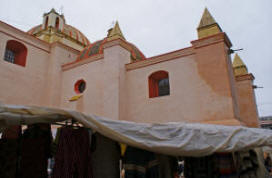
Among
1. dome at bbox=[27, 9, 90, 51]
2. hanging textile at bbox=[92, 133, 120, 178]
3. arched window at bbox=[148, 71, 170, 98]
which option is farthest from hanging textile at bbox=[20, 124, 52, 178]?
dome at bbox=[27, 9, 90, 51]

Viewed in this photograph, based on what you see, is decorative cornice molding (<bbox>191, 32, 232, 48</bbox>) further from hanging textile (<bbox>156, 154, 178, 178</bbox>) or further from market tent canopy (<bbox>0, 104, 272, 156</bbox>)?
hanging textile (<bbox>156, 154, 178, 178</bbox>)

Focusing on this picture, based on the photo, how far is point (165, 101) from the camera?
976cm

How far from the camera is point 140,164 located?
4.27m

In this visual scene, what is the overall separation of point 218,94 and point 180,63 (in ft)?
7.34

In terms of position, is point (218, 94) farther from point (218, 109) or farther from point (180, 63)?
point (180, 63)

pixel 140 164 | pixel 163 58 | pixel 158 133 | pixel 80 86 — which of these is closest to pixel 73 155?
pixel 140 164

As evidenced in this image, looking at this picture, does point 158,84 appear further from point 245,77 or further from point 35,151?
point 35,151

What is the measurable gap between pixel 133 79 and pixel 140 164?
712cm

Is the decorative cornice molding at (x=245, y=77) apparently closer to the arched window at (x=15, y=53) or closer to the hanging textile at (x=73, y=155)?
the hanging textile at (x=73, y=155)

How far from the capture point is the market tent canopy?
10.4ft

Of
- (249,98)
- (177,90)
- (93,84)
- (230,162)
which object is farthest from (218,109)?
(93,84)

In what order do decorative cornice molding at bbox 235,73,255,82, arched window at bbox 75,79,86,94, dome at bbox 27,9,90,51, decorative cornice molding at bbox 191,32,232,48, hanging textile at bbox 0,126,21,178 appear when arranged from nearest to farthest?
hanging textile at bbox 0,126,21,178
decorative cornice molding at bbox 191,32,232,48
arched window at bbox 75,79,86,94
decorative cornice molding at bbox 235,73,255,82
dome at bbox 27,9,90,51

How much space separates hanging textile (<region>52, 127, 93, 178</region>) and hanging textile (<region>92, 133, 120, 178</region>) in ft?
0.97

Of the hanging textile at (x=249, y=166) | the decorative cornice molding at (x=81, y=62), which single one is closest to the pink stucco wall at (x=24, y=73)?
the decorative cornice molding at (x=81, y=62)
